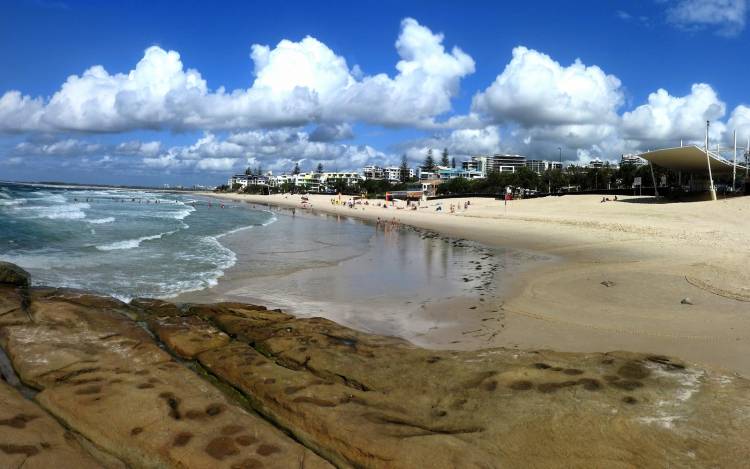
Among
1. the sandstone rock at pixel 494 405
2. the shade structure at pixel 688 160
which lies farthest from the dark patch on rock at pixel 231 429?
the shade structure at pixel 688 160

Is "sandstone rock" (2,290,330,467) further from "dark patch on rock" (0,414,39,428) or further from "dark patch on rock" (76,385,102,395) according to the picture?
"dark patch on rock" (0,414,39,428)

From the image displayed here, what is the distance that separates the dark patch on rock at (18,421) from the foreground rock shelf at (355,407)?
0.8 inches

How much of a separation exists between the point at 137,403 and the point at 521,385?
3912 millimetres

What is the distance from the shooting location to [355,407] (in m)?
4.66

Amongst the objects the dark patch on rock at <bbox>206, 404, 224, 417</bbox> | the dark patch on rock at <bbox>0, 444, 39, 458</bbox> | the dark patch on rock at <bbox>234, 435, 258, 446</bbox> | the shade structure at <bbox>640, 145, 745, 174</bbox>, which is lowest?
the dark patch on rock at <bbox>234, 435, 258, 446</bbox>

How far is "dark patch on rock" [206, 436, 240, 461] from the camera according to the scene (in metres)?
3.91

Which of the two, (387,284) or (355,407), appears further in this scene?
(387,284)

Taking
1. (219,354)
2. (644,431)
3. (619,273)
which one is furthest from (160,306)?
(619,273)

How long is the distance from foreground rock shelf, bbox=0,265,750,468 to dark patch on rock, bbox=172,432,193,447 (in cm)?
2

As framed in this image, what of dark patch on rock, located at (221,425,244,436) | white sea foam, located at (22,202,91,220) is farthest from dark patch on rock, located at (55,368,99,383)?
white sea foam, located at (22,202,91,220)

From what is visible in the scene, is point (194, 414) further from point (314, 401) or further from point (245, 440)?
point (314, 401)

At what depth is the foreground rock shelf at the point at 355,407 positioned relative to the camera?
388 cm

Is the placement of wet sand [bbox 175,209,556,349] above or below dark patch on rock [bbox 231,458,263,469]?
below

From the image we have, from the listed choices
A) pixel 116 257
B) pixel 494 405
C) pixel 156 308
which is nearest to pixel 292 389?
pixel 494 405
